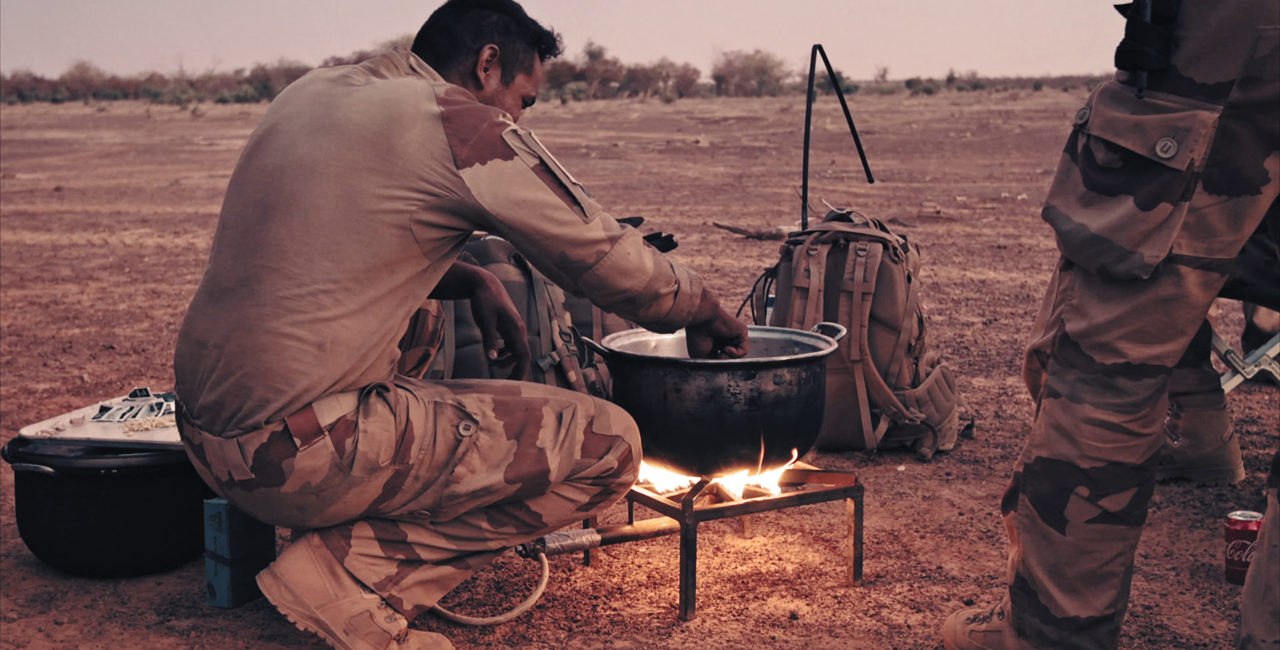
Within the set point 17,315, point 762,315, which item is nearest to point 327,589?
point 762,315

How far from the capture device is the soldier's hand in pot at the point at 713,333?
329 centimetres

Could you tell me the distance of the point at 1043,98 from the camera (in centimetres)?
3688

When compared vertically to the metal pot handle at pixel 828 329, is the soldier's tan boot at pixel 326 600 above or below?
below

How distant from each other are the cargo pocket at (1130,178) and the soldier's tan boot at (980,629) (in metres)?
0.98

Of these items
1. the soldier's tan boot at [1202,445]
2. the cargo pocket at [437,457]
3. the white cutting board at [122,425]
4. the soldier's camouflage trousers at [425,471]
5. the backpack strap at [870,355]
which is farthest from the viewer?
the backpack strap at [870,355]

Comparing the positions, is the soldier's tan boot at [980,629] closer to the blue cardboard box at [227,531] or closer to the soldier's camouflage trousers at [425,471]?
the soldier's camouflage trousers at [425,471]

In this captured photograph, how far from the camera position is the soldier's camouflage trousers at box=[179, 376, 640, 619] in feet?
9.91

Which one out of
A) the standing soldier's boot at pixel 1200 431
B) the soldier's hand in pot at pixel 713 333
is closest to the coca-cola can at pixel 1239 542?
the standing soldier's boot at pixel 1200 431

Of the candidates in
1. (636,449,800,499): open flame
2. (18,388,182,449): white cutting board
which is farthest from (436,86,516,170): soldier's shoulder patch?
(18,388,182,449): white cutting board

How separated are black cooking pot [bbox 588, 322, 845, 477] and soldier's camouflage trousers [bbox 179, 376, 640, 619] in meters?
0.10

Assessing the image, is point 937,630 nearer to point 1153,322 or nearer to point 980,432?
point 1153,322

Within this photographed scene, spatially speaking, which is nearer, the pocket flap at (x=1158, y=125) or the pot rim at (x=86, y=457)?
the pocket flap at (x=1158, y=125)

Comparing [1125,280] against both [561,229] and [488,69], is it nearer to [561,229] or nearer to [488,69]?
[561,229]

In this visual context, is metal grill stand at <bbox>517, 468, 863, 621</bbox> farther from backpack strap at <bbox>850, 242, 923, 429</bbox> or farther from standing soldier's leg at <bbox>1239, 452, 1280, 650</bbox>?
standing soldier's leg at <bbox>1239, 452, 1280, 650</bbox>
